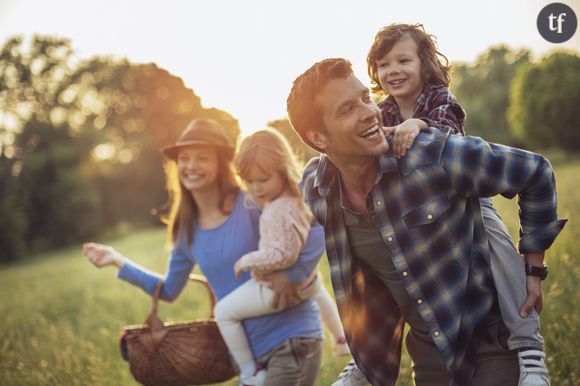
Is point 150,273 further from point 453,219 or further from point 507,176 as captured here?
point 507,176

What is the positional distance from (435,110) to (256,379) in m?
1.92

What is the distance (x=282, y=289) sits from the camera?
3.57m

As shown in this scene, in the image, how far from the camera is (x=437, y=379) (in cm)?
297

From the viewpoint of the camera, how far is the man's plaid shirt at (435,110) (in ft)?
9.89

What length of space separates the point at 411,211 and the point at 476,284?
445 mm

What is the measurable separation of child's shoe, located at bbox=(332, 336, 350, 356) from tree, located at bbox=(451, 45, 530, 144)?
3720cm

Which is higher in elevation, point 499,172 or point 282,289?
point 499,172

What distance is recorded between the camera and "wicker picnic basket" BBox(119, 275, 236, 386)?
12.7 ft

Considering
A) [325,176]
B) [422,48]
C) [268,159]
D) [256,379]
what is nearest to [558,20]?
[422,48]

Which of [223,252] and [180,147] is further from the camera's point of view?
[180,147]

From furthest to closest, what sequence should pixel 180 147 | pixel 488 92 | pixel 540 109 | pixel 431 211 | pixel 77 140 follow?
1. pixel 488 92
2. pixel 77 140
3. pixel 540 109
4. pixel 180 147
5. pixel 431 211

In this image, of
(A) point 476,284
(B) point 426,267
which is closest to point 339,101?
(B) point 426,267

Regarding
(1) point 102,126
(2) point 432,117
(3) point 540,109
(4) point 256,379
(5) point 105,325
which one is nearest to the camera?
(2) point 432,117

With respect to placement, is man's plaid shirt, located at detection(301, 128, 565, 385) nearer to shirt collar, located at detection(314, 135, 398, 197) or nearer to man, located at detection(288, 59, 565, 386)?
man, located at detection(288, 59, 565, 386)
